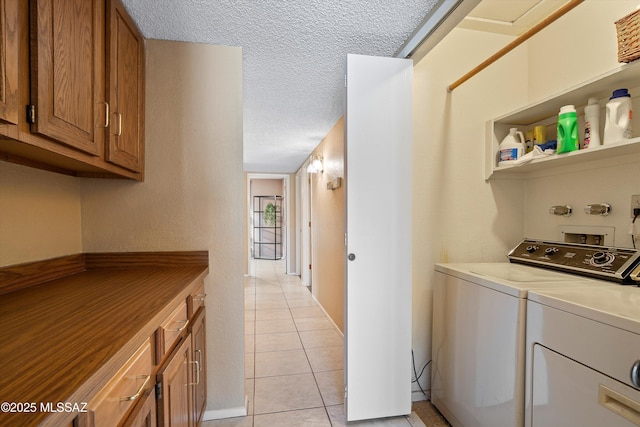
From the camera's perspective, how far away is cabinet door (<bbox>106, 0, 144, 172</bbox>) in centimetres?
126

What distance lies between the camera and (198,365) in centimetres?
141

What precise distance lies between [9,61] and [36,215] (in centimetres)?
81

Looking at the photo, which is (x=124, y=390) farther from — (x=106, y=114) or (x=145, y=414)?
(x=106, y=114)

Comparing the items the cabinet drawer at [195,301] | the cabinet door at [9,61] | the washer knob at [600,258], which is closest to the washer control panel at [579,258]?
the washer knob at [600,258]

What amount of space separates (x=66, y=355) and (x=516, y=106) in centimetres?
253

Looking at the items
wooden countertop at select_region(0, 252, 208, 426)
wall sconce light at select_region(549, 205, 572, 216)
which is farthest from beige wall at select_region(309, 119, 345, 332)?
wooden countertop at select_region(0, 252, 208, 426)

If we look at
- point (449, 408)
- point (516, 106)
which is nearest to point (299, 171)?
point (516, 106)

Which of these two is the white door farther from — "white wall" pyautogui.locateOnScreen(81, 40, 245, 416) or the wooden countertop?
the wooden countertop

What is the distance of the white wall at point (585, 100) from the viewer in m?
→ 1.45

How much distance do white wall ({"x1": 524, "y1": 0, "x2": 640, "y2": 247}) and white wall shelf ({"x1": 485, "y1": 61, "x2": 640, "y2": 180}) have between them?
66 mm

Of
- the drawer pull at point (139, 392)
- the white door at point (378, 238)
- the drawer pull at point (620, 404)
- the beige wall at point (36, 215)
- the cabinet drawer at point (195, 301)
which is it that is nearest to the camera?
the drawer pull at point (139, 392)

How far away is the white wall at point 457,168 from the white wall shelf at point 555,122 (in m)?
0.08

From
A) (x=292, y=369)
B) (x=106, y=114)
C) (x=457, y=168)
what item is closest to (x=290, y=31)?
(x=106, y=114)

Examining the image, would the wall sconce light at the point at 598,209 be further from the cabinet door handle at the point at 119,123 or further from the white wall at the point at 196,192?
the cabinet door handle at the point at 119,123
